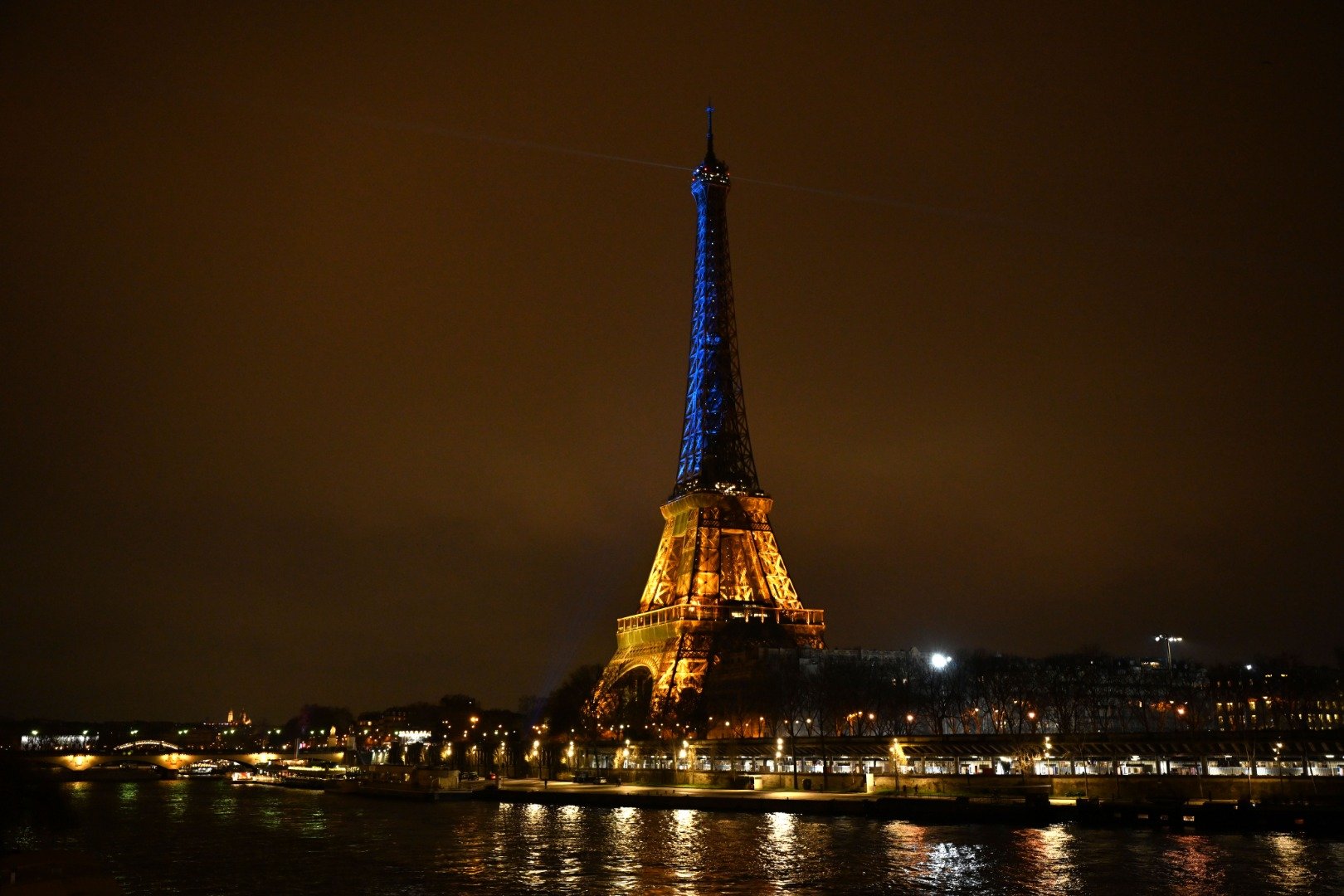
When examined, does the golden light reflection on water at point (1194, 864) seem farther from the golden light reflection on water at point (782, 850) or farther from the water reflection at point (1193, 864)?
the golden light reflection on water at point (782, 850)

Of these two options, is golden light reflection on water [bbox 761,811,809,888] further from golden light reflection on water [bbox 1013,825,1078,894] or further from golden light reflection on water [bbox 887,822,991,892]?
golden light reflection on water [bbox 1013,825,1078,894]

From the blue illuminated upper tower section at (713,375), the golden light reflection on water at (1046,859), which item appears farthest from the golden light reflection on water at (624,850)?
the blue illuminated upper tower section at (713,375)

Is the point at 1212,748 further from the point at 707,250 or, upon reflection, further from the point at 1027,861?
the point at 707,250

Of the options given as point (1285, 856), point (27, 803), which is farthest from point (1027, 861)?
point (27, 803)

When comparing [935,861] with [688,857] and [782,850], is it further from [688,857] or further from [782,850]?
[688,857]

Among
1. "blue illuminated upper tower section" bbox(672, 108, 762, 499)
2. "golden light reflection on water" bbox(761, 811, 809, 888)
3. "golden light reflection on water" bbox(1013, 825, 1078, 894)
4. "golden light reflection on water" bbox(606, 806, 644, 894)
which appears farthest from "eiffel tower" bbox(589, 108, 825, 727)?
"golden light reflection on water" bbox(1013, 825, 1078, 894)

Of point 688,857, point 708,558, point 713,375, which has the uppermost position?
point 713,375

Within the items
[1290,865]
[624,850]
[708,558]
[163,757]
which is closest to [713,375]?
[708,558]
